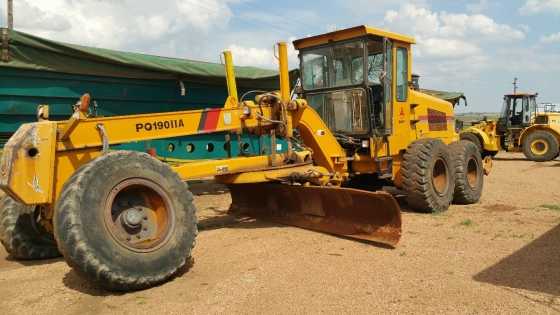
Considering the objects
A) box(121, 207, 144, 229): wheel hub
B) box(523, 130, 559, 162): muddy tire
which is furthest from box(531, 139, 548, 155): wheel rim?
box(121, 207, 144, 229): wheel hub

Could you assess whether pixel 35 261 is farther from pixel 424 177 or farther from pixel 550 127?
pixel 550 127

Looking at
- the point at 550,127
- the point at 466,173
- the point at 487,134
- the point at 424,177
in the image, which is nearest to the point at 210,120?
the point at 424,177

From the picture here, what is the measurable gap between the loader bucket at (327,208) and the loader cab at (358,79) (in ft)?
4.35

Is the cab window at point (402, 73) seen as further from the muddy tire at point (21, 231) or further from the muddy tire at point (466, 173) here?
the muddy tire at point (21, 231)

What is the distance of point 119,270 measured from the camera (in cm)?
377

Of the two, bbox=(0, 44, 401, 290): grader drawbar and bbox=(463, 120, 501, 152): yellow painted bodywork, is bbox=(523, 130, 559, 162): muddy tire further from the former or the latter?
bbox=(0, 44, 401, 290): grader drawbar

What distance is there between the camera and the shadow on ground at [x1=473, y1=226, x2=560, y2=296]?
3.80 m

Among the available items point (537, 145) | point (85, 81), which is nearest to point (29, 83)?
point (85, 81)

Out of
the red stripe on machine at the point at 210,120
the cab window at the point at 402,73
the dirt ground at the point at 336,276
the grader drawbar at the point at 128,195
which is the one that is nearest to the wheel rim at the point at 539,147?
the cab window at the point at 402,73

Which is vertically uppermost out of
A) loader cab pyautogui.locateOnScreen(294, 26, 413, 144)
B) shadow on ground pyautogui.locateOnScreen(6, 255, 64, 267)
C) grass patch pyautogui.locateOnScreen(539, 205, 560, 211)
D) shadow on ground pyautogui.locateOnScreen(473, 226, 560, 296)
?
loader cab pyautogui.locateOnScreen(294, 26, 413, 144)

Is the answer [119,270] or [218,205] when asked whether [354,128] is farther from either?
[119,270]

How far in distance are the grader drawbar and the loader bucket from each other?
1 centimetres

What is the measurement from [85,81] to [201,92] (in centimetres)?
218

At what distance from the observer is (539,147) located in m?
17.1
